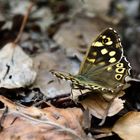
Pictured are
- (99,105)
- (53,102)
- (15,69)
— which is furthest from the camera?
(15,69)

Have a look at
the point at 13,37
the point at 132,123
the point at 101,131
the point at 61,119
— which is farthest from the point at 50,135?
the point at 13,37

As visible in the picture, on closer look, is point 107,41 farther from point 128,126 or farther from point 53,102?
point 128,126

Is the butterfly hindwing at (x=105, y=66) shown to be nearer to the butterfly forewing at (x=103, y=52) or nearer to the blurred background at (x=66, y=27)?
the butterfly forewing at (x=103, y=52)

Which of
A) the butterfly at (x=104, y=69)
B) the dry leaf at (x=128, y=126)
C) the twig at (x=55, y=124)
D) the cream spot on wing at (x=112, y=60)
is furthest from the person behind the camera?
the cream spot on wing at (x=112, y=60)

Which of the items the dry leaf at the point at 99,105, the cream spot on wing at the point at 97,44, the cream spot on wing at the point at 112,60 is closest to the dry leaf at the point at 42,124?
the dry leaf at the point at 99,105

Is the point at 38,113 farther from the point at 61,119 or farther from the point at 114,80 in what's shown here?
the point at 114,80

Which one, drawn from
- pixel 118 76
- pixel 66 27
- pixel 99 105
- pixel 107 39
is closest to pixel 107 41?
pixel 107 39

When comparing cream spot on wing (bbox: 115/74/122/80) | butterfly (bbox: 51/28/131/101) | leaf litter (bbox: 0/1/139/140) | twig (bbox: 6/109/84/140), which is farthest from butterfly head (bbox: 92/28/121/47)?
twig (bbox: 6/109/84/140)
